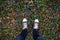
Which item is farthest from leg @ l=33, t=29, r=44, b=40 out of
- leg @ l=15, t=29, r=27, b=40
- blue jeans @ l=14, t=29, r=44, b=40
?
leg @ l=15, t=29, r=27, b=40

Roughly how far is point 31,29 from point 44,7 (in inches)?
31.3

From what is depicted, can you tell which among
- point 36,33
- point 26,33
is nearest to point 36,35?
point 36,33

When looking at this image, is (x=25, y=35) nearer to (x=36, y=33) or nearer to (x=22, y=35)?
(x=22, y=35)

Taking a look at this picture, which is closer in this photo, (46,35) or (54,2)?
(46,35)

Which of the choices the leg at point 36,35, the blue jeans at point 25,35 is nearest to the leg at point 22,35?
the blue jeans at point 25,35

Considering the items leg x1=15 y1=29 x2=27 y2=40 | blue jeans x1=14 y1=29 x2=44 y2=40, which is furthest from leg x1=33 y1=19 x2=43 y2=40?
leg x1=15 y1=29 x2=27 y2=40

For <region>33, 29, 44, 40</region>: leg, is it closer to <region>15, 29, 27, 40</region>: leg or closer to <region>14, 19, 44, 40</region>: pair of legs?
<region>14, 19, 44, 40</region>: pair of legs

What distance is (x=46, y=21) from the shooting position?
605 centimetres

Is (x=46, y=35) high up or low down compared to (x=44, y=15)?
down

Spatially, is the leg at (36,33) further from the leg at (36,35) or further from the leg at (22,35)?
the leg at (22,35)

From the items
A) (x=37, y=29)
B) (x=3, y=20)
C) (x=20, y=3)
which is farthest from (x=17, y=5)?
(x=37, y=29)

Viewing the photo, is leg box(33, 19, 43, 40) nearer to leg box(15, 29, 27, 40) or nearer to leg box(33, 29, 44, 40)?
leg box(33, 29, 44, 40)

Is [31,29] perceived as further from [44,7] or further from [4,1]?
[4,1]

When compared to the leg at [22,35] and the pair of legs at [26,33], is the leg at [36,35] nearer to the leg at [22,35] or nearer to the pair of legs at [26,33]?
the pair of legs at [26,33]
